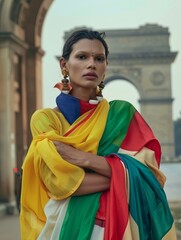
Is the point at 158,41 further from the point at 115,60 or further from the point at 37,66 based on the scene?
the point at 37,66

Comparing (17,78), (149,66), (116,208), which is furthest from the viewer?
(149,66)

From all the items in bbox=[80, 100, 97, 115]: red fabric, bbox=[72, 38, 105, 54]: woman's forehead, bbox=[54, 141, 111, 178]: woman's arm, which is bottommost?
bbox=[54, 141, 111, 178]: woman's arm

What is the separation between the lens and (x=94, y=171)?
196 cm

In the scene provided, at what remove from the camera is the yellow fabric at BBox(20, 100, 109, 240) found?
1.90 metres

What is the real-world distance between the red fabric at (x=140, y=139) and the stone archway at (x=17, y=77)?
9542mm

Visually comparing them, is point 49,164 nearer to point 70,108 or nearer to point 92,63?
point 70,108

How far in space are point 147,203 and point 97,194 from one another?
17cm

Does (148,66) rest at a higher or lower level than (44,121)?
higher

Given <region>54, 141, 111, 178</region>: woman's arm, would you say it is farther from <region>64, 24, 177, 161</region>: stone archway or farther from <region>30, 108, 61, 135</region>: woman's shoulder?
<region>64, 24, 177, 161</region>: stone archway

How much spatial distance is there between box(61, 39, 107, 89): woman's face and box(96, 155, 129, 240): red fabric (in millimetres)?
333

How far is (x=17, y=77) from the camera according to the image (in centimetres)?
1277

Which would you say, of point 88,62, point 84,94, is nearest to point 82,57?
point 88,62

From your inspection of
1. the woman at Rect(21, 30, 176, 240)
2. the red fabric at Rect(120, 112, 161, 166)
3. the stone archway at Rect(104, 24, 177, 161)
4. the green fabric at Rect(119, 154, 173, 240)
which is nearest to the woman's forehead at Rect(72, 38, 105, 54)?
the woman at Rect(21, 30, 176, 240)

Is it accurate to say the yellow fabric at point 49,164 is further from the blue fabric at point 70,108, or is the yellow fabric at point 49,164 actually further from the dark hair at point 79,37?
the dark hair at point 79,37
